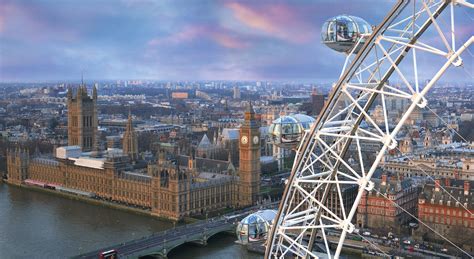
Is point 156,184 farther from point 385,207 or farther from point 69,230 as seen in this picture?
point 385,207

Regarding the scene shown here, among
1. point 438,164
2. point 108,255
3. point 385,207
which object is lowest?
point 108,255

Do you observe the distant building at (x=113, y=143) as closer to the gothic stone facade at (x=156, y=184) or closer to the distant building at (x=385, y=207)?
the gothic stone facade at (x=156, y=184)

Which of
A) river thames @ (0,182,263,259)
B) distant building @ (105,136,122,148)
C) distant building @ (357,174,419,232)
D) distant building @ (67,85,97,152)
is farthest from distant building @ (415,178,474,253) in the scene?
distant building @ (105,136,122,148)

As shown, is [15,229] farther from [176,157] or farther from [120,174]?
[176,157]

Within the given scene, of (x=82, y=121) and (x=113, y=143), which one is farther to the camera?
(x=113, y=143)

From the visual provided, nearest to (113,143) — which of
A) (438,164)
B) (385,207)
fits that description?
(438,164)

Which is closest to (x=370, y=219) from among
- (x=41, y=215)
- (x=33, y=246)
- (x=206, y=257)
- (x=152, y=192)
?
(x=206, y=257)

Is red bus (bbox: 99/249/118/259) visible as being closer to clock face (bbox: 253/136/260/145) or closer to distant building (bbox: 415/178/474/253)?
distant building (bbox: 415/178/474/253)
